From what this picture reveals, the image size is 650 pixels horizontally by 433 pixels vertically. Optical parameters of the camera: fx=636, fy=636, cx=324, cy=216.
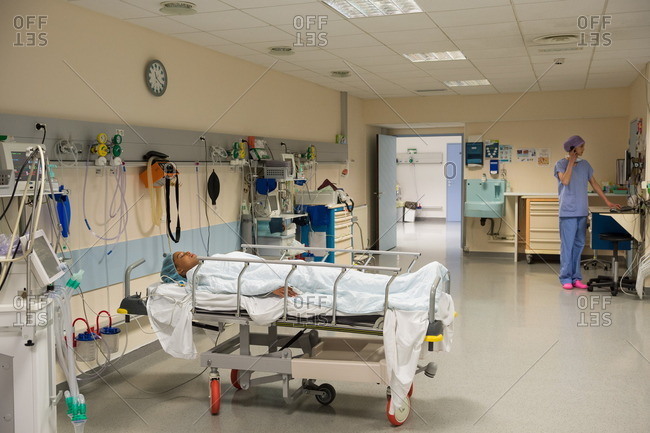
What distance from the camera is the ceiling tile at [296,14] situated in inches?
157

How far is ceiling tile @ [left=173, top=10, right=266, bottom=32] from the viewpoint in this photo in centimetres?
414

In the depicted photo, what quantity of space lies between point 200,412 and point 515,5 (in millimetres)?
3085

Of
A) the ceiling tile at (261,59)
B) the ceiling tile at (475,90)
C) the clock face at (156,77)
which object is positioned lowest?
the clock face at (156,77)

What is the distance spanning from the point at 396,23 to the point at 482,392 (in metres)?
2.52

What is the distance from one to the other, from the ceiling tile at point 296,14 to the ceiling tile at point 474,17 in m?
0.68

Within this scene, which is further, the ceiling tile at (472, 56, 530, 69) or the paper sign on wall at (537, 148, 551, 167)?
the paper sign on wall at (537, 148, 551, 167)

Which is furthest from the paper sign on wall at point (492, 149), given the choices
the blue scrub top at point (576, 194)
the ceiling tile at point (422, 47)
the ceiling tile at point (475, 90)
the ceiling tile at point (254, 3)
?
the ceiling tile at point (254, 3)

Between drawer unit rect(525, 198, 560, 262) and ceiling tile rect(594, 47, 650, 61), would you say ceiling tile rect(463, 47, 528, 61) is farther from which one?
drawer unit rect(525, 198, 560, 262)

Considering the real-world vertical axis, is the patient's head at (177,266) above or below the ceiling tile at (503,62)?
below

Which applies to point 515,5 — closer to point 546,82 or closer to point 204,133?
point 204,133

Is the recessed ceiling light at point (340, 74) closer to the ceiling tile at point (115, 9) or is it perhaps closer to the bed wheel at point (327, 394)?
the ceiling tile at point (115, 9)

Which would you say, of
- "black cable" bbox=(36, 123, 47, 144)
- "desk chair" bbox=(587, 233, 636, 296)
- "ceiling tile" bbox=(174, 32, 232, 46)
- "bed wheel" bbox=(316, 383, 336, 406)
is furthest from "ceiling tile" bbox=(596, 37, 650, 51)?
"black cable" bbox=(36, 123, 47, 144)

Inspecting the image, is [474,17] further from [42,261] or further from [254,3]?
[42,261]

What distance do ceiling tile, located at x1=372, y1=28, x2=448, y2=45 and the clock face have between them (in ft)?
5.24
